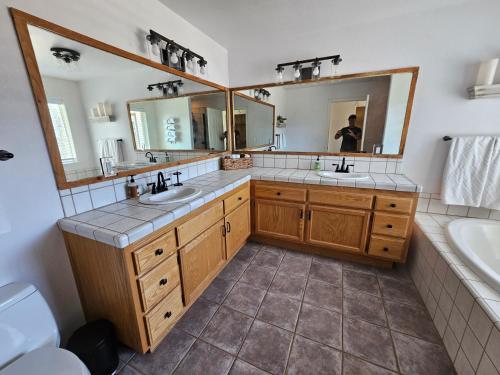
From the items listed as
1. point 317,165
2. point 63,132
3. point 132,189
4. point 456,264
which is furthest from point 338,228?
point 63,132

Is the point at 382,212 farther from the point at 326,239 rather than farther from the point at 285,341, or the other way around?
the point at 285,341

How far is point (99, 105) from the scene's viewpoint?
53.4 inches

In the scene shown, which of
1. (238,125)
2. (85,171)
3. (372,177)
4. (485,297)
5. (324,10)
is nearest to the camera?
(485,297)

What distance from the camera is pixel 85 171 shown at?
50.2 inches

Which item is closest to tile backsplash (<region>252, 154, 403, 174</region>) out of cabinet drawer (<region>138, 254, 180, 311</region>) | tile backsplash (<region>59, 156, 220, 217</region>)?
tile backsplash (<region>59, 156, 220, 217</region>)

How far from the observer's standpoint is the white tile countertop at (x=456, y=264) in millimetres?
1035

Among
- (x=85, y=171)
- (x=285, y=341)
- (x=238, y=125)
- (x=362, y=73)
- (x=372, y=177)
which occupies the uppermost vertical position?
(x=362, y=73)

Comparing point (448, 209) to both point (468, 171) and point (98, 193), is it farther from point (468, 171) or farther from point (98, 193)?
point (98, 193)

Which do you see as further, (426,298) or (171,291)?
(426,298)

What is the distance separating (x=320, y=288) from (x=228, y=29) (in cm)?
252

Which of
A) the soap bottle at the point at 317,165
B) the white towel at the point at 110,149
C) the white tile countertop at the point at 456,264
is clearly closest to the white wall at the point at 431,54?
the white tile countertop at the point at 456,264

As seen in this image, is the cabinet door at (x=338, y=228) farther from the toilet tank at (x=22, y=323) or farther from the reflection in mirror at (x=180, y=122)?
the toilet tank at (x=22, y=323)

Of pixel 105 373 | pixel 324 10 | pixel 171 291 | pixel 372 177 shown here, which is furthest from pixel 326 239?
pixel 324 10

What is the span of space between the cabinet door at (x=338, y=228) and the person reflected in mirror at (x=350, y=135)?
71cm
